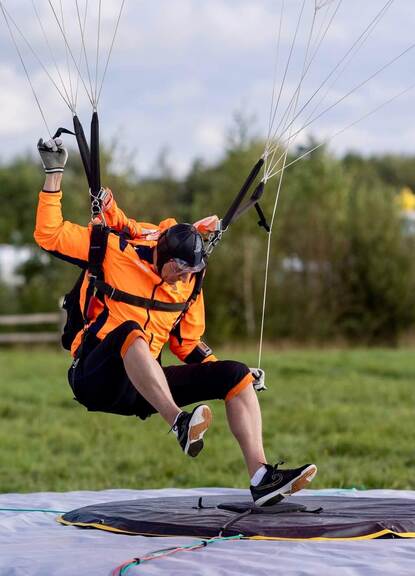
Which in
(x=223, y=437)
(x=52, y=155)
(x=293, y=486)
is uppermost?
(x=52, y=155)

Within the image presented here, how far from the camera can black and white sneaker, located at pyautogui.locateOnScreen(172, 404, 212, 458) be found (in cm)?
399

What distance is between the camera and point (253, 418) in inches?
170

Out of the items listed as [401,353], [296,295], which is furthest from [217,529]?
[296,295]

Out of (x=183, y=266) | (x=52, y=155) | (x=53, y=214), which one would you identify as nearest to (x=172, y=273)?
(x=183, y=266)

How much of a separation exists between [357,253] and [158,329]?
58.9 ft

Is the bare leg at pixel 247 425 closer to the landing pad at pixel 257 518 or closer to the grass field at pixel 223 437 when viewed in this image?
the landing pad at pixel 257 518

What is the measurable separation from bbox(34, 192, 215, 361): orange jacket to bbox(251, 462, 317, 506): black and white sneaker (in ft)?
2.61

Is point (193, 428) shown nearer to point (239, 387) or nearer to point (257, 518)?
point (239, 387)

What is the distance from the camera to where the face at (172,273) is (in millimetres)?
4383

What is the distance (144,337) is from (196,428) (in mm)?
505

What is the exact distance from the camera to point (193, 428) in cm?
398

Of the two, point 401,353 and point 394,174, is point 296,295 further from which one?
point 394,174

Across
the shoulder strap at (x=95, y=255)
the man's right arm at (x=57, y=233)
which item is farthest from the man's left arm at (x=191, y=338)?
the man's right arm at (x=57, y=233)

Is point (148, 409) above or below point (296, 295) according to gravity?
below
